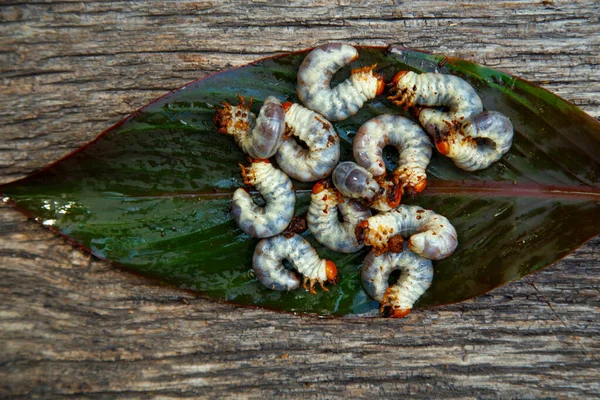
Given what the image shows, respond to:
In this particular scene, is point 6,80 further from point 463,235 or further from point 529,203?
point 529,203

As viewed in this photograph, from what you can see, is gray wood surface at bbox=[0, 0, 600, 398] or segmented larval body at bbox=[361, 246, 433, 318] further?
gray wood surface at bbox=[0, 0, 600, 398]

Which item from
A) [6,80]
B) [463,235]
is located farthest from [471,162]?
[6,80]

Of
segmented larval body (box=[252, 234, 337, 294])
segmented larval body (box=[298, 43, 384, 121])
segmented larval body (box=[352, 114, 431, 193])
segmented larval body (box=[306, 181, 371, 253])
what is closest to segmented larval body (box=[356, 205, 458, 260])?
segmented larval body (box=[306, 181, 371, 253])

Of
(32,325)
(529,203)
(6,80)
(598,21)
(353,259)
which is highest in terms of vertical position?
(598,21)

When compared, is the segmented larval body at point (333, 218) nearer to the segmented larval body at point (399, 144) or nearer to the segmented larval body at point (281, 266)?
the segmented larval body at point (281, 266)

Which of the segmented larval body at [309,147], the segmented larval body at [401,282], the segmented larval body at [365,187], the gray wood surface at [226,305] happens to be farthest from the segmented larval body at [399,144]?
the gray wood surface at [226,305]

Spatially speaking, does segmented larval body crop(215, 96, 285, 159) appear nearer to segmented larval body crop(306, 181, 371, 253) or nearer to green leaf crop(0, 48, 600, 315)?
green leaf crop(0, 48, 600, 315)
